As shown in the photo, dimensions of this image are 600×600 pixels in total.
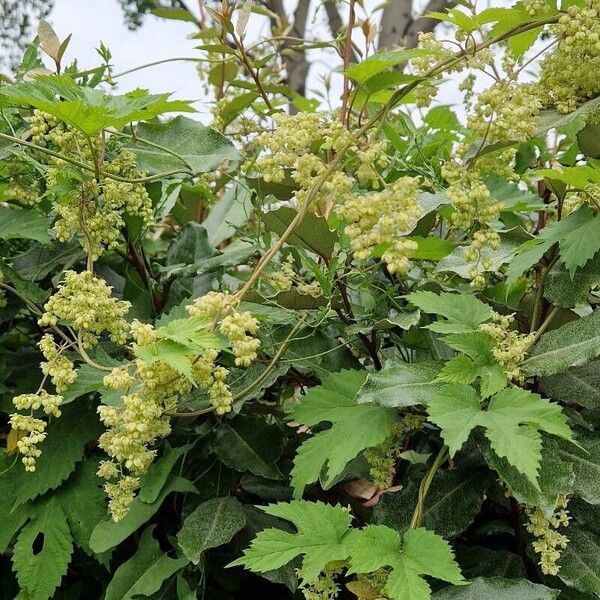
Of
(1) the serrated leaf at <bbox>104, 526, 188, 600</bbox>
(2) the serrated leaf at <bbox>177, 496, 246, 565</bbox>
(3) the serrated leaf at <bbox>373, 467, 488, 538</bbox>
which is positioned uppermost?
(3) the serrated leaf at <bbox>373, 467, 488, 538</bbox>

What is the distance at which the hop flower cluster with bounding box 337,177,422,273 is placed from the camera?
2.76 ft

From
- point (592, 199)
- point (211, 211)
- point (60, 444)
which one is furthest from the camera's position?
point (211, 211)

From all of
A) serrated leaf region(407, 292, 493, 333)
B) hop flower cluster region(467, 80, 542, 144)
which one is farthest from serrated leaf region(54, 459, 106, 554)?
hop flower cluster region(467, 80, 542, 144)

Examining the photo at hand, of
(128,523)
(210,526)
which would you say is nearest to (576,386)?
(210,526)

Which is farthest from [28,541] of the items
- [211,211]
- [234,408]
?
[211,211]

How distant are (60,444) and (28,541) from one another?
15 centimetres

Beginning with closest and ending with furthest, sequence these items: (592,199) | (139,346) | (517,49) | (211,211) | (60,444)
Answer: (139,346) < (592,199) < (517,49) < (60,444) < (211,211)

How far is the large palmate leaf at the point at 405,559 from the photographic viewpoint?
2.65 ft

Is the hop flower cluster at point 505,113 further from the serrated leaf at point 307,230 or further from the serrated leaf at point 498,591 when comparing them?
the serrated leaf at point 498,591

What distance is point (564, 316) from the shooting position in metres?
1.04

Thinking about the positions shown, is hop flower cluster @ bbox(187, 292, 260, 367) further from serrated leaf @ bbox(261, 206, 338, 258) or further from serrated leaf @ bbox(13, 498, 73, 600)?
serrated leaf @ bbox(13, 498, 73, 600)

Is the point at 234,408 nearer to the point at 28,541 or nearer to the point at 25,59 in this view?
the point at 28,541

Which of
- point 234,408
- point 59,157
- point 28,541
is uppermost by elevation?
point 59,157

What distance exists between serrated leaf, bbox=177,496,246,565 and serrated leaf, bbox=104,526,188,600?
6 cm
